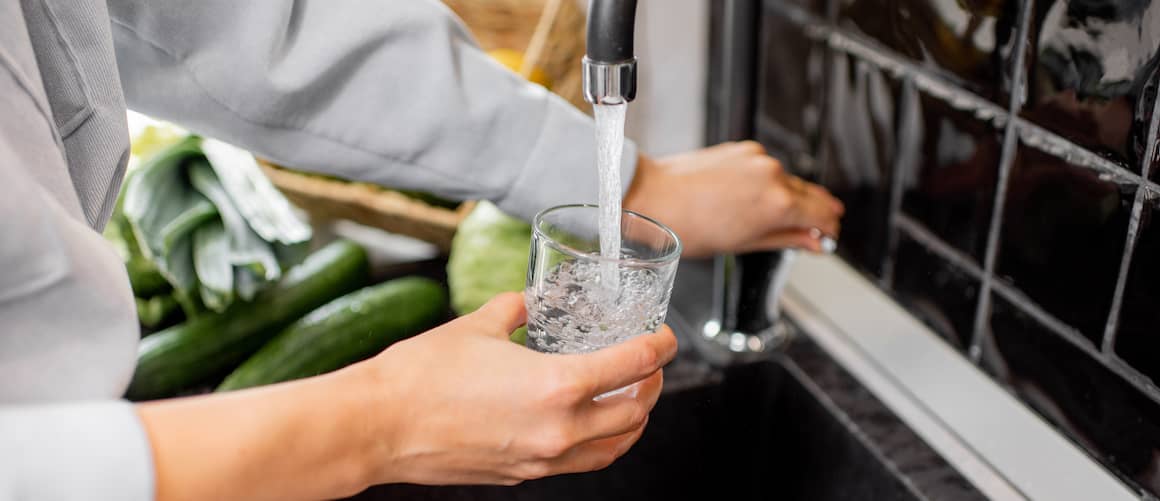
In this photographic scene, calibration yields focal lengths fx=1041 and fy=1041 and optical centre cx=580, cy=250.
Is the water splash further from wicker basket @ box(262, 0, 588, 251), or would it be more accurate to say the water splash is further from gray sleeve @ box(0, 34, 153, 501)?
wicker basket @ box(262, 0, 588, 251)

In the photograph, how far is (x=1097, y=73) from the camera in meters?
0.65

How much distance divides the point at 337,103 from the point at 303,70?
0.04 m

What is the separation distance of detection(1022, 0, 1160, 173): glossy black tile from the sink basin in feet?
0.88

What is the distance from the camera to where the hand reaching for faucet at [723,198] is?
29.9 inches

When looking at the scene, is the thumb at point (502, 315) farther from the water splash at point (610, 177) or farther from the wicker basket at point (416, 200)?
the wicker basket at point (416, 200)

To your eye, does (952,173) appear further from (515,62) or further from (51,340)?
(51,340)

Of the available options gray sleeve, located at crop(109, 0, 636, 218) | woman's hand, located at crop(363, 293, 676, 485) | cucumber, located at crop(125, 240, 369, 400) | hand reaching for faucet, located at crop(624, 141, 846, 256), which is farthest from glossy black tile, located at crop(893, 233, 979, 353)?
cucumber, located at crop(125, 240, 369, 400)

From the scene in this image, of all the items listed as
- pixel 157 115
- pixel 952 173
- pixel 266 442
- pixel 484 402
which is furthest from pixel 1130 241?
pixel 157 115

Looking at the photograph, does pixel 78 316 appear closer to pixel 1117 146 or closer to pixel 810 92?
pixel 1117 146

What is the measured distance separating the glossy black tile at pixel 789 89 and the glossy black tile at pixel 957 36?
0.12 metres

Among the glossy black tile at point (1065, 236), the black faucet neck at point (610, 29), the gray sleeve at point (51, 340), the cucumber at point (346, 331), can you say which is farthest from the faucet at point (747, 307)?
the gray sleeve at point (51, 340)

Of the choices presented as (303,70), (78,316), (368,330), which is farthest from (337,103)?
(78,316)

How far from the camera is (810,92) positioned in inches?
39.4

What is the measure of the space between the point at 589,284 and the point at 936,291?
16.7 inches
